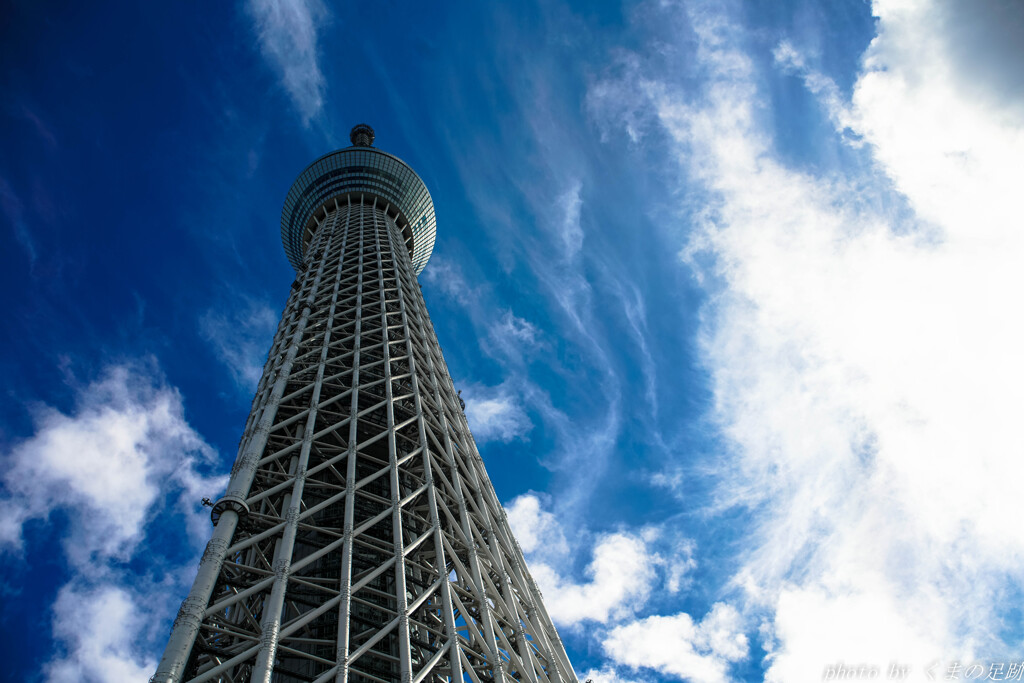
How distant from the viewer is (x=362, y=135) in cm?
8431

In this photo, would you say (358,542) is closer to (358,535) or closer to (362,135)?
(358,535)

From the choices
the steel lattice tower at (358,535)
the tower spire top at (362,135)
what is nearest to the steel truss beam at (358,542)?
the steel lattice tower at (358,535)

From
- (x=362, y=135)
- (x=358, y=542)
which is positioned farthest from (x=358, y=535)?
(x=362, y=135)

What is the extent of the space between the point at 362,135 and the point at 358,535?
6925cm

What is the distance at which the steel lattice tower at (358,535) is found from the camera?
2048cm

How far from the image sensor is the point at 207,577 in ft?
70.8

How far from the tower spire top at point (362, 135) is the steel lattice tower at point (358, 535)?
38.0m

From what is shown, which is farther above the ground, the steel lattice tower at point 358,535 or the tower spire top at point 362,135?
the tower spire top at point 362,135

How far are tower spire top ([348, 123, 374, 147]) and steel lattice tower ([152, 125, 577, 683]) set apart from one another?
3796 centimetres

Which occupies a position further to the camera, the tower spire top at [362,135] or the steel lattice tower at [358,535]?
the tower spire top at [362,135]

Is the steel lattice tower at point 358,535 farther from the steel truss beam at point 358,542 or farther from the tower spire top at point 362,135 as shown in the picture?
the tower spire top at point 362,135

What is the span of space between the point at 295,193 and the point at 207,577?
6267cm

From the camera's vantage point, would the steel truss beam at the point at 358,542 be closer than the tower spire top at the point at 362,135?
Yes

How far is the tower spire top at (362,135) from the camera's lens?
3295 inches
